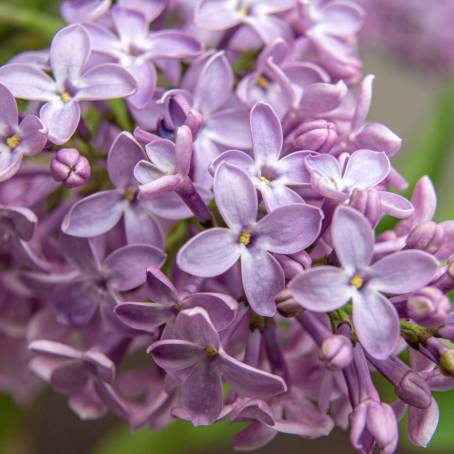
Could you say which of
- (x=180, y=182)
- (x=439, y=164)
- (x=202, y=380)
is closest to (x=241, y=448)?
A: (x=202, y=380)

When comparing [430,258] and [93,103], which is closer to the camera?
[430,258]

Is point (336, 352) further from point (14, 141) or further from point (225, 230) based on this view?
point (14, 141)

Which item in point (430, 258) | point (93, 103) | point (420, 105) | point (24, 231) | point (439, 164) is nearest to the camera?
point (430, 258)

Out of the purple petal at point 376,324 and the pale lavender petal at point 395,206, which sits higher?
the pale lavender petal at point 395,206

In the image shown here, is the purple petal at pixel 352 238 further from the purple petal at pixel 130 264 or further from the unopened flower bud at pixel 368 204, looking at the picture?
the purple petal at pixel 130 264

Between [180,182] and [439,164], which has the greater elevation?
[180,182]

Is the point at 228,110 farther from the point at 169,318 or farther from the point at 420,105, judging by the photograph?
the point at 420,105

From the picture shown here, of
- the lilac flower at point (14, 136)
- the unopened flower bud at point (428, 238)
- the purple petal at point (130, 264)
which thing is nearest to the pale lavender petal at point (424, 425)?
the unopened flower bud at point (428, 238)

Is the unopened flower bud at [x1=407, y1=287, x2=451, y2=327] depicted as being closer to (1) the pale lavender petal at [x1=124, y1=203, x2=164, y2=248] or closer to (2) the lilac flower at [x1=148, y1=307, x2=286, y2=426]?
(2) the lilac flower at [x1=148, y1=307, x2=286, y2=426]
